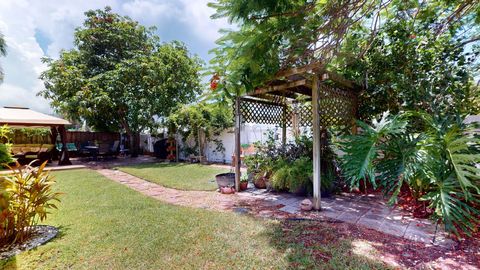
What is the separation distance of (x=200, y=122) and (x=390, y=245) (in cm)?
837

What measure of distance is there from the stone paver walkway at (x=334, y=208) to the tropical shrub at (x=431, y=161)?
1.34ft

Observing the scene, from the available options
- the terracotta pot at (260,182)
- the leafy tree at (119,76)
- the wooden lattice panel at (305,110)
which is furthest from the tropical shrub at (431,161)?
the leafy tree at (119,76)

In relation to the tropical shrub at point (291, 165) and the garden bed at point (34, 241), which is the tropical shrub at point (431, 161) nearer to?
the tropical shrub at point (291, 165)

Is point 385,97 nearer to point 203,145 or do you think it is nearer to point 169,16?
point 203,145

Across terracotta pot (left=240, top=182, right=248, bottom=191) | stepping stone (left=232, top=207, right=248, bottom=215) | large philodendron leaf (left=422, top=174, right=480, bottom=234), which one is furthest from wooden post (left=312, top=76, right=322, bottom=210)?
terracotta pot (left=240, top=182, right=248, bottom=191)

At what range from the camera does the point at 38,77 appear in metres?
11.0

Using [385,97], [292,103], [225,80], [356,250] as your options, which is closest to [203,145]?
[292,103]

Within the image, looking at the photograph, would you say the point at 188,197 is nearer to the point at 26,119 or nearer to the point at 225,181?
the point at 225,181

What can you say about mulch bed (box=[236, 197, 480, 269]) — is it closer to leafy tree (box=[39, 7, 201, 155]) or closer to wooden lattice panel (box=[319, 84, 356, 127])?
wooden lattice panel (box=[319, 84, 356, 127])

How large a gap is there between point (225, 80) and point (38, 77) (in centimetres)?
1234

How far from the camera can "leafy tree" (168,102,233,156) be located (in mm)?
9883

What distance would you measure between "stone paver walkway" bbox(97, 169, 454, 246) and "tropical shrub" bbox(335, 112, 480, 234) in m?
0.41

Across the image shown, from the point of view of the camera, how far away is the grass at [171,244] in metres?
2.20

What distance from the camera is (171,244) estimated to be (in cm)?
258
